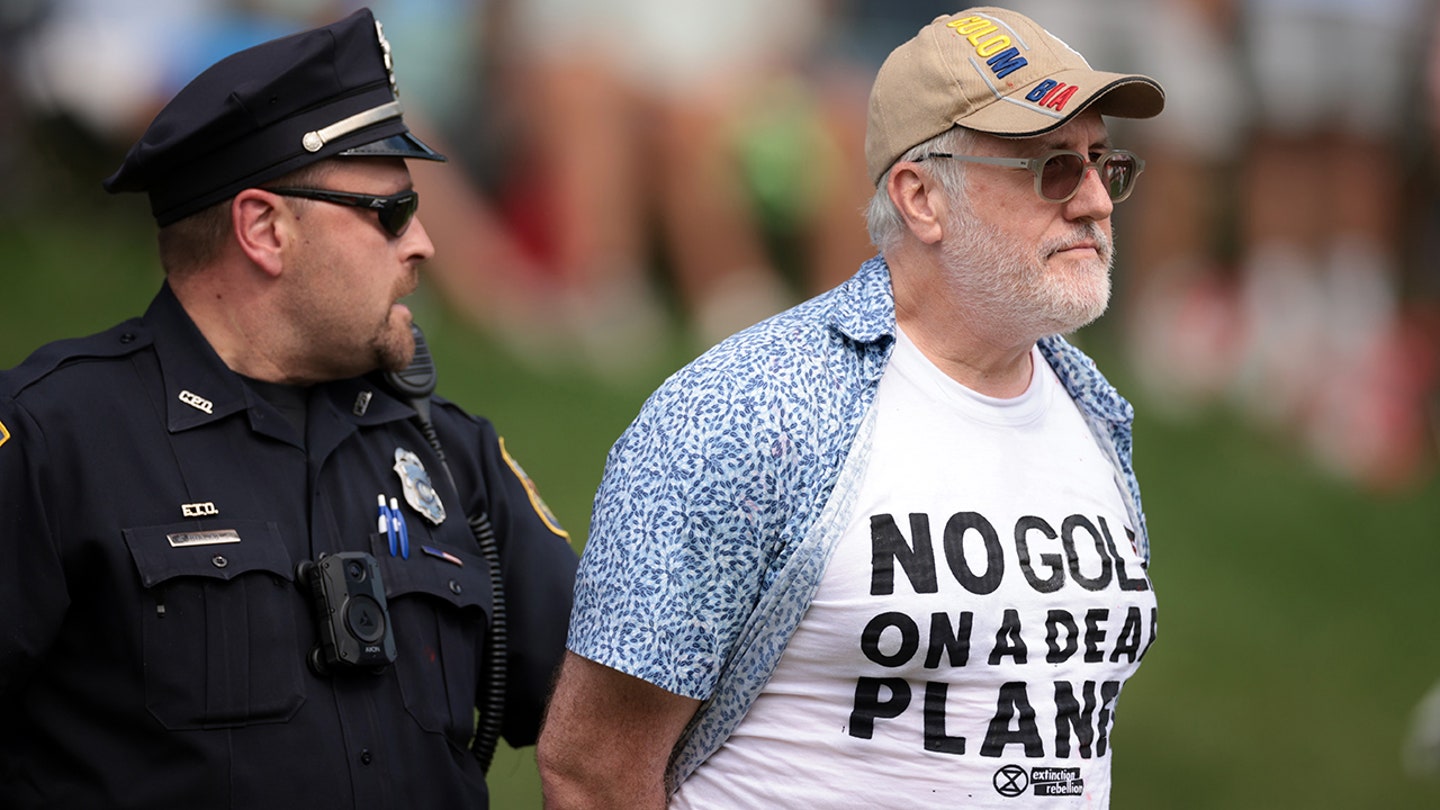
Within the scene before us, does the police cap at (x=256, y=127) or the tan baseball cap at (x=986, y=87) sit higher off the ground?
the tan baseball cap at (x=986, y=87)

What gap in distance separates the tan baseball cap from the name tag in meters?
1.13

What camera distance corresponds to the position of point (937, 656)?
2266mm

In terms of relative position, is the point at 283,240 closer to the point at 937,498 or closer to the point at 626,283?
the point at 937,498

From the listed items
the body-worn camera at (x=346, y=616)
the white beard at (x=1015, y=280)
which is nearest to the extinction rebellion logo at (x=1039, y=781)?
the white beard at (x=1015, y=280)

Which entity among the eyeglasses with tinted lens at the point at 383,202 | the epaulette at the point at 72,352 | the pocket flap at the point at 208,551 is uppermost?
the eyeglasses with tinted lens at the point at 383,202

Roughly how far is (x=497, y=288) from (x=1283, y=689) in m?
4.06

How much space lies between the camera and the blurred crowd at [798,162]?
6344mm

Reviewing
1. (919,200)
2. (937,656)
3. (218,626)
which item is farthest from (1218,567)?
(218,626)

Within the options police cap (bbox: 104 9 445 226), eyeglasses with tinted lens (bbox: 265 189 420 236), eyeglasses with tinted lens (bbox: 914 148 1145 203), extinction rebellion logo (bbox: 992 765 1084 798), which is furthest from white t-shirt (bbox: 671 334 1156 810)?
police cap (bbox: 104 9 445 226)

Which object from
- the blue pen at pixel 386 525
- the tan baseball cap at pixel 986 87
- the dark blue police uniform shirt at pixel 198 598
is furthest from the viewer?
the blue pen at pixel 386 525

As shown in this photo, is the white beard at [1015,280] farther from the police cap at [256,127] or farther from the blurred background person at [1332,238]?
the blurred background person at [1332,238]

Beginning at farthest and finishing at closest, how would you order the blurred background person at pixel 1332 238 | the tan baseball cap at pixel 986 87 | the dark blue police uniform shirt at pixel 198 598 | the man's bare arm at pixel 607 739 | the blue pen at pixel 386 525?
the blurred background person at pixel 1332 238, the blue pen at pixel 386 525, the tan baseball cap at pixel 986 87, the man's bare arm at pixel 607 739, the dark blue police uniform shirt at pixel 198 598

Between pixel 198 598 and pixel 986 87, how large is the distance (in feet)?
4.48

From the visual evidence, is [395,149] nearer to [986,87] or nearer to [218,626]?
[218,626]
